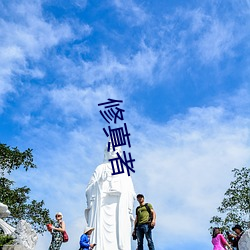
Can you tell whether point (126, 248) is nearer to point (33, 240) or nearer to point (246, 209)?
point (33, 240)

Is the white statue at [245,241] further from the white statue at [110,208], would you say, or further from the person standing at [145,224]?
the white statue at [110,208]

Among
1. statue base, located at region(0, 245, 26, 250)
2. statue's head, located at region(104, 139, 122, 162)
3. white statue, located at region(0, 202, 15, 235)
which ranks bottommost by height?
statue base, located at region(0, 245, 26, 250)

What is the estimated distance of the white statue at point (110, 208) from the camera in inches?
572

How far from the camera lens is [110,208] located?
1495 cm

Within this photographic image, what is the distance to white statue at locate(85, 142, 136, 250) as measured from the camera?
47.7 ft

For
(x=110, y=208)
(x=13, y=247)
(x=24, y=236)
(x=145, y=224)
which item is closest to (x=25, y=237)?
(x=24, y=236)

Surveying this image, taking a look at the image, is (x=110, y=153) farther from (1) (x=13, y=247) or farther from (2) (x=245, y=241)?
(2) (x=245, y=241)

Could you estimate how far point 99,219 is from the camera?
48.5 ft

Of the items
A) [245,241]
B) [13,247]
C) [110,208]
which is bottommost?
[245,241]

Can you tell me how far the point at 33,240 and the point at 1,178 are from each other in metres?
10.9

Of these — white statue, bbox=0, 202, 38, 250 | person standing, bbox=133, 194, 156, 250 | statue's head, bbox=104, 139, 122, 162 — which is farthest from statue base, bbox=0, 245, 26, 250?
statue's head, bbox=104, 139, 122, 162

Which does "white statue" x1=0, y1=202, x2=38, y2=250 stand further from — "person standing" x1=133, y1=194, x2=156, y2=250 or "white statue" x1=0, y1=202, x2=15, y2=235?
"person standing" x1=133, y1=194, x2=156, y2=250

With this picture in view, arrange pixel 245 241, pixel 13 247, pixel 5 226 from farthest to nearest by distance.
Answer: pixel 5 226 < pixel 13 247 < pixel 245 241

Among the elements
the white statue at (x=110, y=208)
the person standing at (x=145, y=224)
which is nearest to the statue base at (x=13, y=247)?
the person standing at (x=145, y=224)
